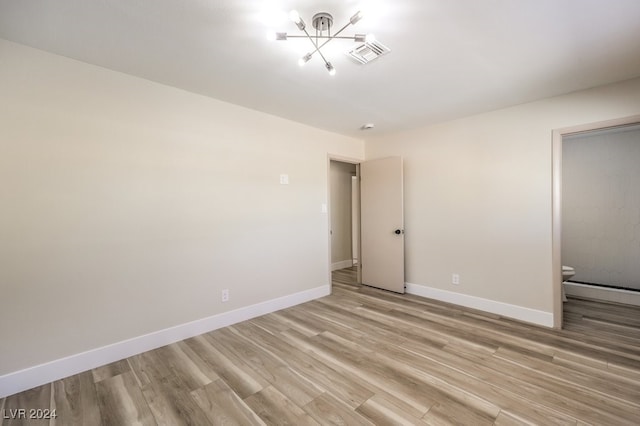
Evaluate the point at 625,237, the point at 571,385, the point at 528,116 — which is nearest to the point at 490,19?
the point at 528,116

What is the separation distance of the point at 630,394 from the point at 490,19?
2.63m

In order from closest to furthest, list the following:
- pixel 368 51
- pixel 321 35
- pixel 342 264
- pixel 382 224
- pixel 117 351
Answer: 1. pixel 321 35
2. pixel 368 51
3. pixel 117 351
4. pixel 382 224
5. pixel 342 264

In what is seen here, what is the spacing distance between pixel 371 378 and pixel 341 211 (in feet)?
13.4

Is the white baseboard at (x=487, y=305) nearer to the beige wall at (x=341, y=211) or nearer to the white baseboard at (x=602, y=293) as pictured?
the white baseboard at (x=602, y=293)

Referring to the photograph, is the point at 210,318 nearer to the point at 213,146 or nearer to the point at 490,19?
the point at 213,146

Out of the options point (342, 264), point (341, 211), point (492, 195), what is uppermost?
point (492, 195)

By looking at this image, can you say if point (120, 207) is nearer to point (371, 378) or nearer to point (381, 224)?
point (371, 378)

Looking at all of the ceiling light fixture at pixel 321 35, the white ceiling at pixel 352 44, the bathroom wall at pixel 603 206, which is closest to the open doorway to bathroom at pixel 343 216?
the white ceiling at pixel 352 44

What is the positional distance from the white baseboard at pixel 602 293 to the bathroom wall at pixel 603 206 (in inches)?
10.5

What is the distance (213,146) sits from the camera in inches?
112

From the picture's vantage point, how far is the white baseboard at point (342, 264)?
18.5 feet

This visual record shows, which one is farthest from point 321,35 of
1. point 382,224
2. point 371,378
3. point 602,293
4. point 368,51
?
point 602,293

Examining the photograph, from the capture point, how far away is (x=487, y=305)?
3.29 metres

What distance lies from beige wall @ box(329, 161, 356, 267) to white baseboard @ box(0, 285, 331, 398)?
2.56 meters
